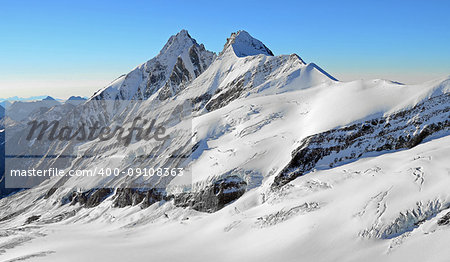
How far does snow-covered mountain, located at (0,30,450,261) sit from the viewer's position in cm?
3222

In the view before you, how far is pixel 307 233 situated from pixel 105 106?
7365 inches

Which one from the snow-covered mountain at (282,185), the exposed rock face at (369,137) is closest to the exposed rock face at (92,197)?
the snow-covered mountain at (282,185)

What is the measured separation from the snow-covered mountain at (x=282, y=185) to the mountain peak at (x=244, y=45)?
2758 cm

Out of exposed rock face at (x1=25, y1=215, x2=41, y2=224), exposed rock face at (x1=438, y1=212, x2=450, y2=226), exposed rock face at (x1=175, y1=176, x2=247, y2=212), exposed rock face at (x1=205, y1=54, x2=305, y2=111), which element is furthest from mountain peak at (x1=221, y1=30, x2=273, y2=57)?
exposed rock face at (x1=438, y1=212, x2=450, y2=226)

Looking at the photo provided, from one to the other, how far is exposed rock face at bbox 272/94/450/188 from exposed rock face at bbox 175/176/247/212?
24.8ft

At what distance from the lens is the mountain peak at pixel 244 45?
12369cm

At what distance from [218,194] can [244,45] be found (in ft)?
296

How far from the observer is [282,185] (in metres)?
47.5

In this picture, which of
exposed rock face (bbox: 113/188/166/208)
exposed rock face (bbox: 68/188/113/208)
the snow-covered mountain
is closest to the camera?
the snow-covered mountain

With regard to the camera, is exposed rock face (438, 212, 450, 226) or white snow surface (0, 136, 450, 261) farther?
white snow surface (0, 136, 450, 261)

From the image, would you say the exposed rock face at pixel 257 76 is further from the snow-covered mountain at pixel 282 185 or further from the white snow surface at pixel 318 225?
the white snow surface at pixel 318 225

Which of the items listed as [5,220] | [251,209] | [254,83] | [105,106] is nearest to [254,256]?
[251,209]

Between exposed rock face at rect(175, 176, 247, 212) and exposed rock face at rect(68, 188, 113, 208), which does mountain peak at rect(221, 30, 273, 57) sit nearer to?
exposed rock face at rect(68, 188, 113, 208)

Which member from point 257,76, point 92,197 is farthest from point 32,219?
point 257,76
